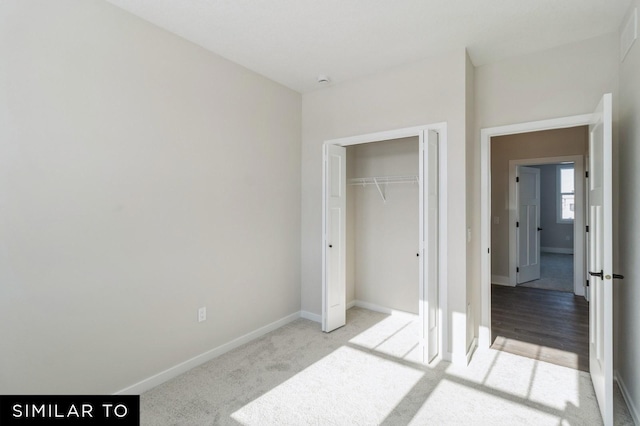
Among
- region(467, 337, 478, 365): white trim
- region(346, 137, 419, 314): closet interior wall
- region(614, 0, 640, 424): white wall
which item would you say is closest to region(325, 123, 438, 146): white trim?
region(346, 137, 419, 314): closet interior wall

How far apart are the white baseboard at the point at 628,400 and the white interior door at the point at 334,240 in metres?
2.45

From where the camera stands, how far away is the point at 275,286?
377cm

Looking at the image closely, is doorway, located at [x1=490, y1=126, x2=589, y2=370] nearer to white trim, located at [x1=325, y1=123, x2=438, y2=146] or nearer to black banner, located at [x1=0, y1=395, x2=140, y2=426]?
white trim, located at [x1=325, y1=123, x2=438, y2=146]

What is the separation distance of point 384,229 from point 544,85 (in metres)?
2.26

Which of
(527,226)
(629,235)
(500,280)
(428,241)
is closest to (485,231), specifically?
(428,241)

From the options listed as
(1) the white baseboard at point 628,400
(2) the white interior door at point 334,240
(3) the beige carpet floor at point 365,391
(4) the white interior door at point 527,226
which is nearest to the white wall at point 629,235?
(1) the white baseboard at point 628,400

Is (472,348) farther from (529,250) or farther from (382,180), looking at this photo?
(529,250)

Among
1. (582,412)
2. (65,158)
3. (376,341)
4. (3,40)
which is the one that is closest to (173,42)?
(3,40)

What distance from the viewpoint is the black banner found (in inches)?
70.2

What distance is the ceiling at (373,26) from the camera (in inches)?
91.9

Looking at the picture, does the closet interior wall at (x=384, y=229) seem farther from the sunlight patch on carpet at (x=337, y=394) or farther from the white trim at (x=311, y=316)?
the sunlight patch on carpet at (x=337, y=394)

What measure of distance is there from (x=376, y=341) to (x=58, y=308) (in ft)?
8.96

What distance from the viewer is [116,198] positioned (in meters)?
2.34

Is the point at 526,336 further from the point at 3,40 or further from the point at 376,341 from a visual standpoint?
the point at 3,40
